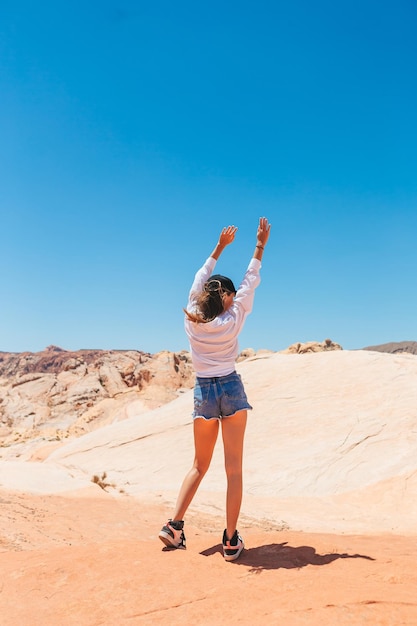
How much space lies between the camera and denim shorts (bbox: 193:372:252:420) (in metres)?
3.96

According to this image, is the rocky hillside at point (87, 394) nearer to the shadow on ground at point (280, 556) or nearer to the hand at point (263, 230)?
the shadow on ground at point (280, 556)

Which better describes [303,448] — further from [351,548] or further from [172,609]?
[172,609]

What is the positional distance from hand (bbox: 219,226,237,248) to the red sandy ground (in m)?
2.41

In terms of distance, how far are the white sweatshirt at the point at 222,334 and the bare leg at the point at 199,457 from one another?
37 cm

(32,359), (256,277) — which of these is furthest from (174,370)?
(32,359)

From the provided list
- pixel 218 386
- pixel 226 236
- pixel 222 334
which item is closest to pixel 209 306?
pixel 222 334

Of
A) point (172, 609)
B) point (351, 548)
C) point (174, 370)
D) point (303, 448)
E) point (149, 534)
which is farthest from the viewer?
point (174, 370)

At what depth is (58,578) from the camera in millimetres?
3506

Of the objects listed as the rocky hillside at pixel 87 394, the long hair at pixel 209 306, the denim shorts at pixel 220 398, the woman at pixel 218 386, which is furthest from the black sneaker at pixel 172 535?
the rocky hillside at pixel 87 394

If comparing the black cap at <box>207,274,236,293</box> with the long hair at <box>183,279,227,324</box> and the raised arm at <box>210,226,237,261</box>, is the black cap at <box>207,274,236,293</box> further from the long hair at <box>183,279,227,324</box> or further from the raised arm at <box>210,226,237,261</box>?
the raised arm at <box>210,226,237,261</box>

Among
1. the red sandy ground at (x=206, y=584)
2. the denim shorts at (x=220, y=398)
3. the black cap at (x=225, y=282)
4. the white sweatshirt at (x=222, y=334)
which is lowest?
the red sandy ground at (x=206, y=584)

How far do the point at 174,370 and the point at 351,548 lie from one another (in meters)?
22.8

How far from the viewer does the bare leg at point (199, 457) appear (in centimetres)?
406

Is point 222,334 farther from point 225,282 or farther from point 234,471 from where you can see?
point 234,471
